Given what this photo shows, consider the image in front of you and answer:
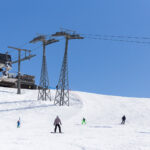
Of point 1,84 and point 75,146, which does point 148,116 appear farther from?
point 1,84

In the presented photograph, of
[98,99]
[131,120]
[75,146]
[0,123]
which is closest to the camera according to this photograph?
[75,146]

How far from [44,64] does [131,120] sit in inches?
740

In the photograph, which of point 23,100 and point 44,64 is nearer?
point 23,100

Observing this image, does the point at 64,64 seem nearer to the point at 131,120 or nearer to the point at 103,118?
the point at 103,118

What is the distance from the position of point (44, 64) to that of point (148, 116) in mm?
20144

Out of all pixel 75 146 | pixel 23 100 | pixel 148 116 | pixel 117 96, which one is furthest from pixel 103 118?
pixel 75 146

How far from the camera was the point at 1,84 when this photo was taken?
5816cm

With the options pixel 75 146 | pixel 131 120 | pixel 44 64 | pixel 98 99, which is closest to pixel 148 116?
pixel 131 120

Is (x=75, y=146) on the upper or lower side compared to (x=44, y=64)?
lower

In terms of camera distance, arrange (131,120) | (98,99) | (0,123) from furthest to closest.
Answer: (98,99) < (131,120) < (0,123)

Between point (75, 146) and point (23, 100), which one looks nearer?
point (75, 146)

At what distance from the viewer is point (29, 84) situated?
63281 mm

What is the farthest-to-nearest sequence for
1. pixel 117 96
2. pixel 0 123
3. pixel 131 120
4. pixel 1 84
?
pixel 1 84
pixel 117 96
pixel 131 120
pixel 0 123

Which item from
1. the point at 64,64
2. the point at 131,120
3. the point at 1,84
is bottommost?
the point at 131,120
